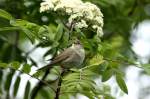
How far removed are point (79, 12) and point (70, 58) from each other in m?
0.38

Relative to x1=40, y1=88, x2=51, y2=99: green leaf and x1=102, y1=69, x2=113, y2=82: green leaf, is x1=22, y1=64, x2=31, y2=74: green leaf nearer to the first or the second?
x1=102, y1=69, x2=113, y2=82: green leaf

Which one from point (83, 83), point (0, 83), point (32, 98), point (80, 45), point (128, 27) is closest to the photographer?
point (83, 83)

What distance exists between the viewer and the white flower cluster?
13.6ft

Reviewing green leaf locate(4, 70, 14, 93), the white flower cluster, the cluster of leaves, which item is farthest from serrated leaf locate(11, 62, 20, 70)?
green leaf locate(4, 70, 14, 93)

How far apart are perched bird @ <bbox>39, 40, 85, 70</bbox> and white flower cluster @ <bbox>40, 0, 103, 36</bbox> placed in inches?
7.4

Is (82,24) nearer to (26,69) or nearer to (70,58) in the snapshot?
(70,58)

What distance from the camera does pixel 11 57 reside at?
6.48 meters

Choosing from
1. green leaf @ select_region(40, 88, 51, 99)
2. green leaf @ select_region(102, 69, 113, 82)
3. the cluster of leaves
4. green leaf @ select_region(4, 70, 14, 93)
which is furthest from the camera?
green leaf @ select_region(40, 88, 51, 99)

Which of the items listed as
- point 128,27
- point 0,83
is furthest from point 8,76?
point 128,27

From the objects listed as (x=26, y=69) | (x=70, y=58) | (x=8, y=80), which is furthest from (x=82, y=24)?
(x=8, y=80)

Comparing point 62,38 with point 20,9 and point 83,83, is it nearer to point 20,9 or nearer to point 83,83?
point 83,83

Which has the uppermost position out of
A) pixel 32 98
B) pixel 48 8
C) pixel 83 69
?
pixel 48 8

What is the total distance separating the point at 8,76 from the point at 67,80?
1.96 metres

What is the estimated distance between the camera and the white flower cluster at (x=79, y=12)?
4148mm
